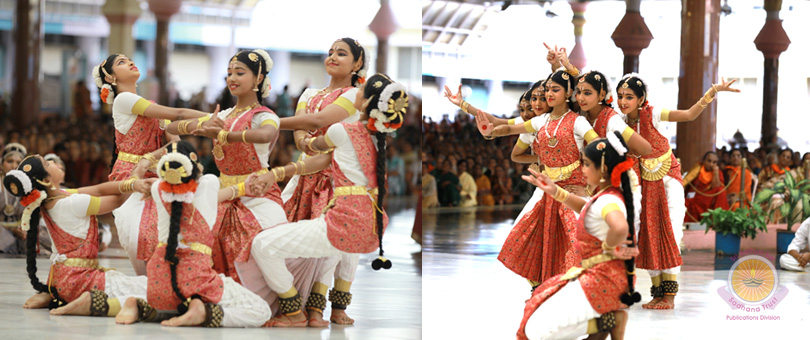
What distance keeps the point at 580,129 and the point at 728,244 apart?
13.8 ft

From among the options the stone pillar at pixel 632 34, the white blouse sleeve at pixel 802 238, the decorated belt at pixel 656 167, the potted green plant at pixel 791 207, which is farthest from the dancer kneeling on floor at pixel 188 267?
the stone pillar at pixel 632 34

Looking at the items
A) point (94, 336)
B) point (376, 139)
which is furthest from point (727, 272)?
point (94, 336)

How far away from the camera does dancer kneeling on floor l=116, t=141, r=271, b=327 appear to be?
4199mm

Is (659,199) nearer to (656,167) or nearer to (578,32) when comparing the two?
(656,167)

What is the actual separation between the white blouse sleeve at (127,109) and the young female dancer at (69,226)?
40 centimetres

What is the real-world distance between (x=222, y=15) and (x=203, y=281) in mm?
20844

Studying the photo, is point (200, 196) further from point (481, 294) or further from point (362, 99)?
point (481, 294)

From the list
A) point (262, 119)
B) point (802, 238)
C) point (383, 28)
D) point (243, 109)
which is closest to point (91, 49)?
point (383, 28)

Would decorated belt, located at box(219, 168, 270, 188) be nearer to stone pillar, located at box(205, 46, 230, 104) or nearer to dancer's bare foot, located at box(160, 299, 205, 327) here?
dancer's bare foot, located at box(160, 299, 205, 327)

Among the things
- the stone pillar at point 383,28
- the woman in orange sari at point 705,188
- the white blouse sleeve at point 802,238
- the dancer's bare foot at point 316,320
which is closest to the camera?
the dancer's bare foot at point 316,320

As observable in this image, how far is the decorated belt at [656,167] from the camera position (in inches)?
219

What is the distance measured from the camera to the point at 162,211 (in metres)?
4.29

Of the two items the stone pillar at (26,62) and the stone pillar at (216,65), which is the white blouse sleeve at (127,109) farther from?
the stone pillar at (216,65)

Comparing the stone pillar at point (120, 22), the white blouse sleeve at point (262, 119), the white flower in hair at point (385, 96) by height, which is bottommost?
the white blouse sleeve at point (262, 119)
